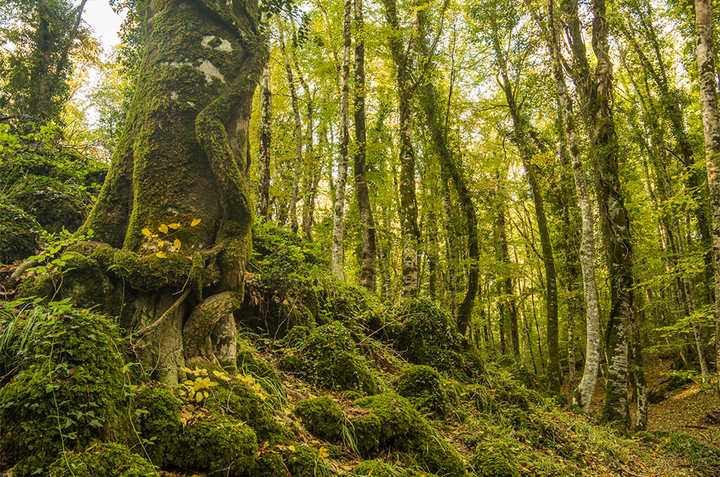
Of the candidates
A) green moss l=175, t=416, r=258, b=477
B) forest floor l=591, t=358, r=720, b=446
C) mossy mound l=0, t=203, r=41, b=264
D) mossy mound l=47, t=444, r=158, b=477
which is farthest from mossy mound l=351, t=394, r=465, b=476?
forest floor l=591, t=358, r=720, b=446

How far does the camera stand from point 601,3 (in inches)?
446

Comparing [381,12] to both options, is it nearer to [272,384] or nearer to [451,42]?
[451,42]

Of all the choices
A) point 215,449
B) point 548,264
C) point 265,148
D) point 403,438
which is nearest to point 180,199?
point 215,449

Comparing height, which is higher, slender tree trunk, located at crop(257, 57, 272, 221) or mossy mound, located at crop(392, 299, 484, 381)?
slender tree trunk, located at crop(257, 57, 272, 221)

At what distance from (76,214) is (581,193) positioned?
11.9 m

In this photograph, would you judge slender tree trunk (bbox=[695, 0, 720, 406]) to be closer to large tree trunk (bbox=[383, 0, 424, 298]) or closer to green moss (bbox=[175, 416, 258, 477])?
large tree trunk (bbox=[383, 0, 424, 298])

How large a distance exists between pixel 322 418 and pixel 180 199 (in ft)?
8.60

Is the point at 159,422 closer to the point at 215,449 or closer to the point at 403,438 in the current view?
the point at 215,449

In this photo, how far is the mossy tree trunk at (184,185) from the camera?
11.0 ft

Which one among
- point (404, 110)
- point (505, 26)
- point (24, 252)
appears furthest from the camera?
point (505, 26)

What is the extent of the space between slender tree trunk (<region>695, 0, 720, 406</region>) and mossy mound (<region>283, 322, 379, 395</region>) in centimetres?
731

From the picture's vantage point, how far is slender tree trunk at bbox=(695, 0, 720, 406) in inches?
299

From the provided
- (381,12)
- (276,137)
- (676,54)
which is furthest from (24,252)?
(676,54)

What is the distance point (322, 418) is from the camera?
3863mm
